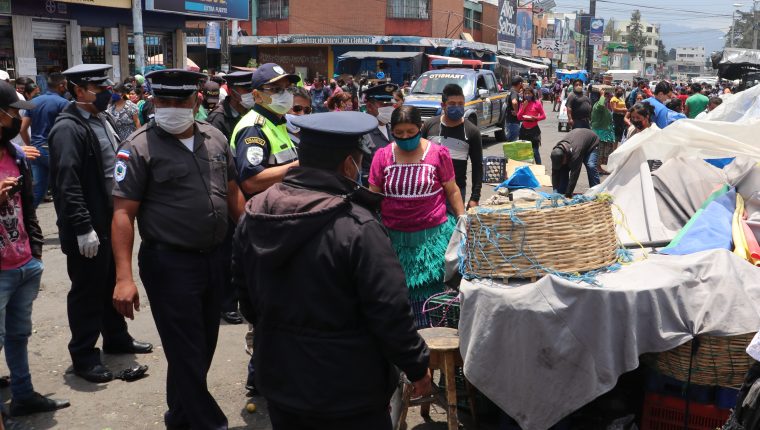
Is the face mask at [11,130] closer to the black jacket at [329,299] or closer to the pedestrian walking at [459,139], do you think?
the black jacket at [329,299]

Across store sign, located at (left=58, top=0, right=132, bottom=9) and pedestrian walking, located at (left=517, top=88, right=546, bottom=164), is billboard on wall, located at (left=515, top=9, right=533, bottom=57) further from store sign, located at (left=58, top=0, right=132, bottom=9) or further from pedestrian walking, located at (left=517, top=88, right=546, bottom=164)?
pedestrian walking, located at (left=517, top=88, right=546, bottom=164)

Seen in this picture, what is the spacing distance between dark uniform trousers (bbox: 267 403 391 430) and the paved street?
1825 mm

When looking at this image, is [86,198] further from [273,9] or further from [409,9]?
[273,9]

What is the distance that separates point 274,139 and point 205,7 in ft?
78.9

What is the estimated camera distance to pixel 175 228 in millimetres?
3953

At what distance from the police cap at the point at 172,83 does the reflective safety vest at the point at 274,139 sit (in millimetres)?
748

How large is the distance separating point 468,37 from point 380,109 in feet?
148

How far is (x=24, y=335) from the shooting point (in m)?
4.51

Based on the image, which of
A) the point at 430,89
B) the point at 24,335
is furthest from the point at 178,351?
the point at 430,89

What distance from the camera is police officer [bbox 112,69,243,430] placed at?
12.9 feet

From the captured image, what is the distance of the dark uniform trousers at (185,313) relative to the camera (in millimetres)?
3955

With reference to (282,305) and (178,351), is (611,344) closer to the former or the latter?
(282,305)

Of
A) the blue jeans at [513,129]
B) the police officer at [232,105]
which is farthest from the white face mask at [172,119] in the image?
the blue jeans at [513,129]

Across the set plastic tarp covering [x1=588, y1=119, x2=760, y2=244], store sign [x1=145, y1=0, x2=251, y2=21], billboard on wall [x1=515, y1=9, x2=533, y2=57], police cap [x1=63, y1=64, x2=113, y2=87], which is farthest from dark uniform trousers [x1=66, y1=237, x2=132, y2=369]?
billboard on wall [x1=515, y1=9, x2=533, y2=57]
